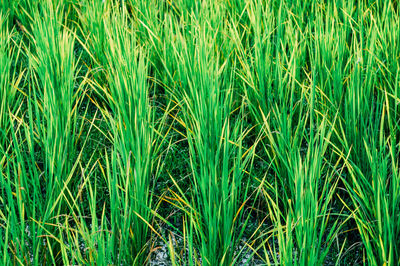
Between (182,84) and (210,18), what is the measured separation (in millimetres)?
461

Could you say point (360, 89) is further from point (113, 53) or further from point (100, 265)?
point (100, 265)

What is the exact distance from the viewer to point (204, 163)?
1.28m

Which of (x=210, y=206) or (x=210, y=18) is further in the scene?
(x=210, y=18)

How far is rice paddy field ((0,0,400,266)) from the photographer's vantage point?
1196 millimetres

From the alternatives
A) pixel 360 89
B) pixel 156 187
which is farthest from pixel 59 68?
pixel 360 89

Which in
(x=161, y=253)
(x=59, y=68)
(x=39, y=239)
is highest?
(x=59, y=68)

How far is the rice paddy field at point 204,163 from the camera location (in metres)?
1.20

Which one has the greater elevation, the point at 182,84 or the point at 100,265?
the point at 182,84

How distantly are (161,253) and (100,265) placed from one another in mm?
330

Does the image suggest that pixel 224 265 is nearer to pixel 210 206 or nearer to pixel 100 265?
pixel 210 206

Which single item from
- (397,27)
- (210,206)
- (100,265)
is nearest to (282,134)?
(210,206)

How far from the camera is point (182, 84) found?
170 cm

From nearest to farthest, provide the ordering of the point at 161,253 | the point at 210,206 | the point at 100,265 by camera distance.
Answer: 1. the point at 100,265
2. the point at 210,206
3. the point at 161,253

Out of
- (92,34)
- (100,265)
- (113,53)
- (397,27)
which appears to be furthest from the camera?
(92,34)
